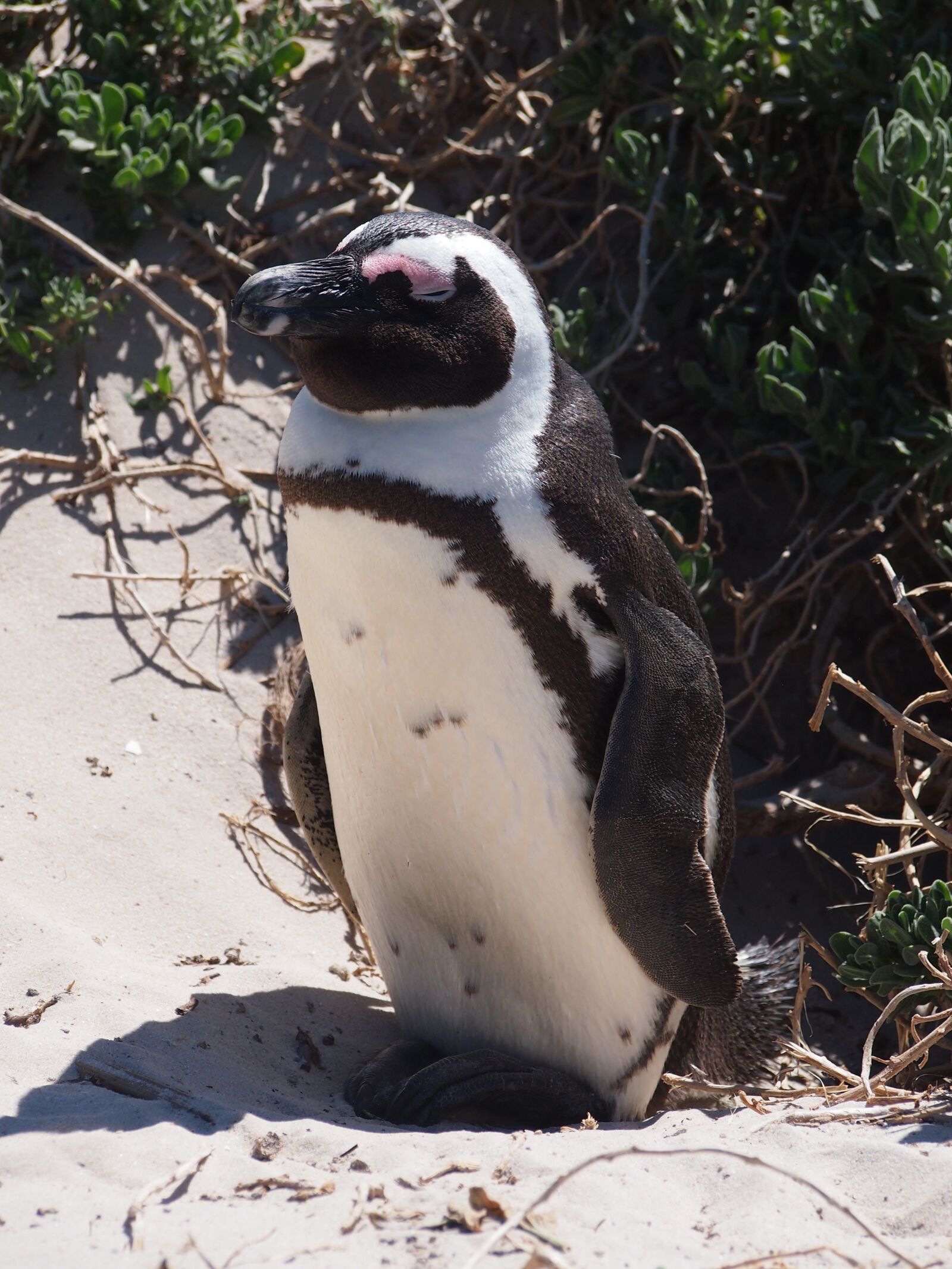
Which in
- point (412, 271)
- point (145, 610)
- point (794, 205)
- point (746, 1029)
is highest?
point (412, 271)

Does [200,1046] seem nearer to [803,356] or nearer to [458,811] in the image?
[458,811]

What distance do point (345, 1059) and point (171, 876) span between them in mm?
569

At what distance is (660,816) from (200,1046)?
0.76 m

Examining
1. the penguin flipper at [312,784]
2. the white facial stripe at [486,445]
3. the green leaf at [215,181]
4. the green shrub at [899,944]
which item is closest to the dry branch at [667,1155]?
the green shrub at [899,944]

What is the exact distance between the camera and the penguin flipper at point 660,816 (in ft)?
6.30

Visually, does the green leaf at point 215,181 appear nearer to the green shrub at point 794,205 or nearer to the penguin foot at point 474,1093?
the green shrub at point 794,205

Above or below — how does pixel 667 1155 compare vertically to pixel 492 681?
below

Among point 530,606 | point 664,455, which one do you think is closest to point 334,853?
point 530,606

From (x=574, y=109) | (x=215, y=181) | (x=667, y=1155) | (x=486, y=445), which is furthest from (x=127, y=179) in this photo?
(x=667, y=1155)

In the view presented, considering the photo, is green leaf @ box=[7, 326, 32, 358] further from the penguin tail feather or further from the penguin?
the penguin tail feather

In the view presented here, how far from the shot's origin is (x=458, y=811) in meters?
2.01

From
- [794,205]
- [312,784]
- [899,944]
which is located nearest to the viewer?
[899,944]

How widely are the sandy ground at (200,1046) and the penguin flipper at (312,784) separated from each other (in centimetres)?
20

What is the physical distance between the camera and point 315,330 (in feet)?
6.07
